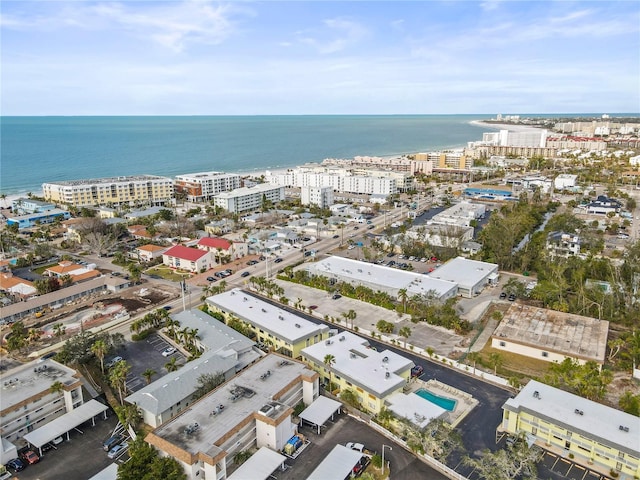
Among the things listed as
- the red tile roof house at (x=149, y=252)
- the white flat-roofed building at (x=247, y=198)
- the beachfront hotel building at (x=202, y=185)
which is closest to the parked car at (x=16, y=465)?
the red tile roof house at (x=149, y=252)

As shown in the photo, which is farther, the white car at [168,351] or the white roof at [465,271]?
the white roof at [465,271]

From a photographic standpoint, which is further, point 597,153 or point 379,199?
point 597,153

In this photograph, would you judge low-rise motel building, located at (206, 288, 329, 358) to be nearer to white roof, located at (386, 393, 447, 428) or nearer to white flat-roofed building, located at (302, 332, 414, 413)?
white flat-roofed building, located at (302, 332, 414, 413)

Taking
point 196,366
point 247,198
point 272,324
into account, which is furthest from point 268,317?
point 247,198

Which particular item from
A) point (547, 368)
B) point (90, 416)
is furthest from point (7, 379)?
point (547, 368)

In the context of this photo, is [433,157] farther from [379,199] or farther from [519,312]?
[519,312]

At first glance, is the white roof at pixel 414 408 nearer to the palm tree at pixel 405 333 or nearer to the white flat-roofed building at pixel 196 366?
the palm tree at pixel 405 333
